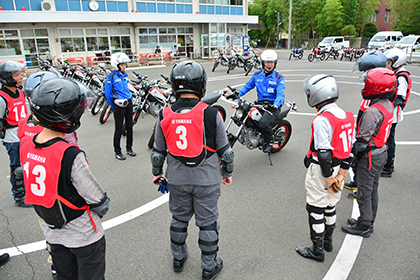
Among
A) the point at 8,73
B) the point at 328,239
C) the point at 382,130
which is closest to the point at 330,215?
the point at 328,239

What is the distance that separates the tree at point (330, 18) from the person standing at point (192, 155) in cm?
5092

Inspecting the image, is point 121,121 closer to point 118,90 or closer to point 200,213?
point 118,90

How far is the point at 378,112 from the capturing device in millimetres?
3160

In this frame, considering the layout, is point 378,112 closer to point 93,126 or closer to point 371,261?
point 371,261

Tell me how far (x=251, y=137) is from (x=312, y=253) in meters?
2.73

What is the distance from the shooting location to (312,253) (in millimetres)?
3082

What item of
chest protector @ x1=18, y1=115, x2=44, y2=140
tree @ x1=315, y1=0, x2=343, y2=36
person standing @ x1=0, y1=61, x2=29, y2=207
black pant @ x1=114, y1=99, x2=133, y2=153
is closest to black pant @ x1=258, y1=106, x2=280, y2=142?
black pant @ x1=114, y1=99, x2=133, y2=153

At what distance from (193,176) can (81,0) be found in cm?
2675

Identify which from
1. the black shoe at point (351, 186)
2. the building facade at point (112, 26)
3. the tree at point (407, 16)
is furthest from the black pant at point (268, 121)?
the tree at point (407, 16)

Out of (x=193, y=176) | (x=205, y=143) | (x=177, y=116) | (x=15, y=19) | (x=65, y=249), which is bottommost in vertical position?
(x=65, y=249)

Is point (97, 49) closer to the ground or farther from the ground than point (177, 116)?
farther from the ground

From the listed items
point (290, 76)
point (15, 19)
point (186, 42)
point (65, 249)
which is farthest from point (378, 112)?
point (186, 42)

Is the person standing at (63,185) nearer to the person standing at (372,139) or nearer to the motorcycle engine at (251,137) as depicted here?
the person standing at (372,139)

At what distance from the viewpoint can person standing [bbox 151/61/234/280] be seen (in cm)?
248
